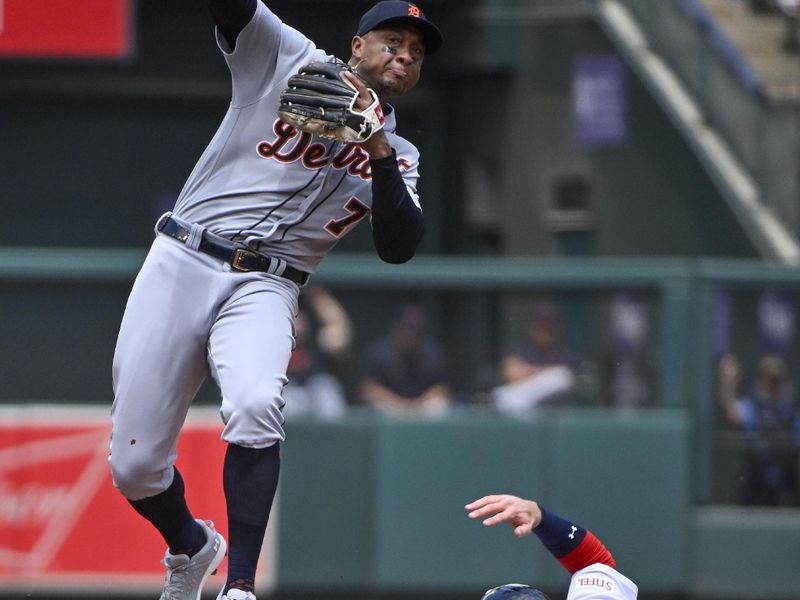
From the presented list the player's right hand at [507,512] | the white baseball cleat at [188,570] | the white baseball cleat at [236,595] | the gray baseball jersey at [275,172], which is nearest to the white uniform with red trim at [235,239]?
the gray baseball jersey at [275,172]

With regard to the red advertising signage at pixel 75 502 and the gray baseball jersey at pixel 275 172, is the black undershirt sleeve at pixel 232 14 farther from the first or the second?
the red advertising signage at pixel 75 502

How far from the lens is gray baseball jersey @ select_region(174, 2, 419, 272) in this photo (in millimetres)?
4348

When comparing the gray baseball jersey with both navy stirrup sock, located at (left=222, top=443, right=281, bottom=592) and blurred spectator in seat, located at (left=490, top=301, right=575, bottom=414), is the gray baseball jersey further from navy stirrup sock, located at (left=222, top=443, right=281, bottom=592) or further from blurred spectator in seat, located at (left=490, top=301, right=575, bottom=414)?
blurred spectator in seat, located at (left=490, top=301, right=575, bottom=414)

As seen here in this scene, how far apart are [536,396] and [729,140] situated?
11.6 ft

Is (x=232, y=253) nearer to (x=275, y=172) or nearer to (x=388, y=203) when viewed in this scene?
(x=275, y=172)

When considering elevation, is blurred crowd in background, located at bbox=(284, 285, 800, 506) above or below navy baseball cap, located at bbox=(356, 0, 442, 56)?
below

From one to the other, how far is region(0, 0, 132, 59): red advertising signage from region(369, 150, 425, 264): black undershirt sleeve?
4453 mm

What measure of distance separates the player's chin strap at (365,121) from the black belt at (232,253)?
525 mm

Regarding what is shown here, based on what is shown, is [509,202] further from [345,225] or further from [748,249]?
[345,225]

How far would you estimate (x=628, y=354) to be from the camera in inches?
322

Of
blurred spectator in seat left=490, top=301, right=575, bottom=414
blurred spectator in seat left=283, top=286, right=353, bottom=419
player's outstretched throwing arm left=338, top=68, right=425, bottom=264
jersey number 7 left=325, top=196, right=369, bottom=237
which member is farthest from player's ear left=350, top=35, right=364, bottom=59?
blurred spectator in seat left=490, top=301, right=575, bottom=414

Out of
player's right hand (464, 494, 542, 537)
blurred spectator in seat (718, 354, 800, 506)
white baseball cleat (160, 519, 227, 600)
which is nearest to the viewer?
player's right hand (464, 494, 542, 537)

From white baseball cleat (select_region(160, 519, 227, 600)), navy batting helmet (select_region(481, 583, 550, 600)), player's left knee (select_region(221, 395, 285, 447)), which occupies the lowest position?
white baseball cleat (select_region(160, 519, 227, 600))

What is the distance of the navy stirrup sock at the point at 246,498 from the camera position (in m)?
4.11
